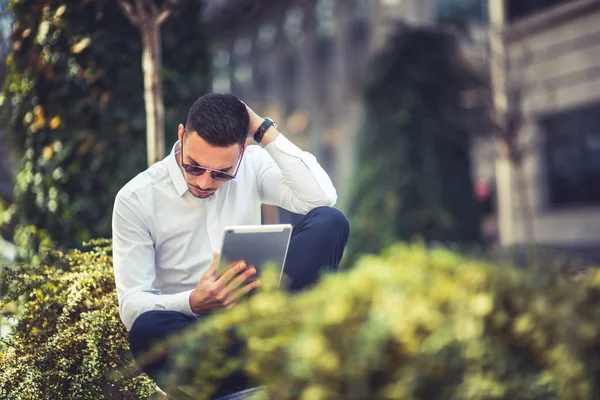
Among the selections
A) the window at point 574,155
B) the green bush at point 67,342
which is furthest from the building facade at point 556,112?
the green bush at point 67,342

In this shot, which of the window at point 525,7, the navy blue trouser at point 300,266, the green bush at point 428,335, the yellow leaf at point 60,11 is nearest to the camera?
the green bush at point 428,335

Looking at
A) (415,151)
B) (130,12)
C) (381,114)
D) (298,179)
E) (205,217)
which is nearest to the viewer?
(205,217)

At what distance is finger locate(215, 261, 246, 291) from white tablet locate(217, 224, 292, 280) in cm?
3

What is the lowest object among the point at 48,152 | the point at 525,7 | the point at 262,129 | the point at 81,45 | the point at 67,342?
the point at 67,342

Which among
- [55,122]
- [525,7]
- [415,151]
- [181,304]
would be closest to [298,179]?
[181,304]

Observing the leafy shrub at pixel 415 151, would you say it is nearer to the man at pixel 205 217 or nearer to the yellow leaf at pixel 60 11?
the yellow leaf at pixel 60 11

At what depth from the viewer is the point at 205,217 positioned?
329 cm

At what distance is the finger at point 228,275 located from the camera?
99.7 inches

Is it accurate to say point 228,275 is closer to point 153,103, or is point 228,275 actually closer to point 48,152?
point 153,103

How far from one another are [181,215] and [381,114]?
796 centimetres

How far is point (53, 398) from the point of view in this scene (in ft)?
9.42

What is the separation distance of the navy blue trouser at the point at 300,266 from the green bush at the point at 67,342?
0.59ft

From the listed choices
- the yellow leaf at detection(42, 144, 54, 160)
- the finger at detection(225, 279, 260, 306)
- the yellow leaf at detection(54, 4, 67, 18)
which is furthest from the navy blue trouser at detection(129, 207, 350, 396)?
the yellow leaf at detection(54, 4, 67, 18)

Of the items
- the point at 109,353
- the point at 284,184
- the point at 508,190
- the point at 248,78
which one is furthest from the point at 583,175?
the point at 248,78
